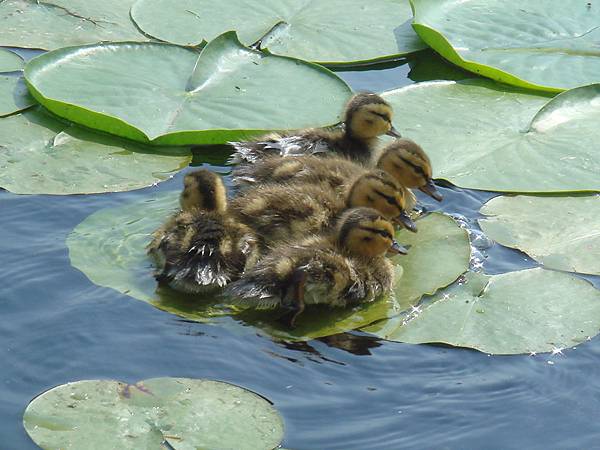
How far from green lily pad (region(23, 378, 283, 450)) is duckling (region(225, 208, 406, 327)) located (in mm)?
567

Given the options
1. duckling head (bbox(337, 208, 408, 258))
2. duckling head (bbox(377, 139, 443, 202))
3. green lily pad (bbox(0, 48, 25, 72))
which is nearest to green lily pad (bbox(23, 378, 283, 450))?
duckling head (bbox(337, 208, 408, 258))

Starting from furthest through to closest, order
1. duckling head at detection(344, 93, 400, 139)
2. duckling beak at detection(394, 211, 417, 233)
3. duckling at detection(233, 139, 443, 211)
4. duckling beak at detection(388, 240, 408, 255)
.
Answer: duckling head at detection(344, 93, 400, 139), duckling at detection(233, 139, 443, 211), duckling beak at detection(394, 211, 417, 233), duckling beak at detection(388, 240, 408, 255)

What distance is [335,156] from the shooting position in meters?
5.43

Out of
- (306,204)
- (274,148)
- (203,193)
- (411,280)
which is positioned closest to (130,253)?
(203,193)

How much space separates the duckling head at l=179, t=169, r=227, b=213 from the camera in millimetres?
4680

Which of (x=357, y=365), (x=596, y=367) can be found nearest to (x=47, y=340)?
(x=357, y=365)

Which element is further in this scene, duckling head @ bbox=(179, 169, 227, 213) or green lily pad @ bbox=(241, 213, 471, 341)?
duckling head @ bbox=(179, 169, 227, 213)

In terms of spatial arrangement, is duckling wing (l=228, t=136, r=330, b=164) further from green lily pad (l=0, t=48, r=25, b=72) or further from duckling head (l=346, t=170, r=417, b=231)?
green lily pad (l=0, t=48, r=25, b=72)

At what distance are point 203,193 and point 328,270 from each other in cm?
58

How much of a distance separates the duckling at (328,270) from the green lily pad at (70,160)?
3.06 ft

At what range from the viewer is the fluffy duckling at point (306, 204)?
188 inches

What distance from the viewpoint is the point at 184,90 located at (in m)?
5.72

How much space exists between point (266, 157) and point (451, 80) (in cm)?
134

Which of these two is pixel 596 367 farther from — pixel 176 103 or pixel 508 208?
pixel 176 103
